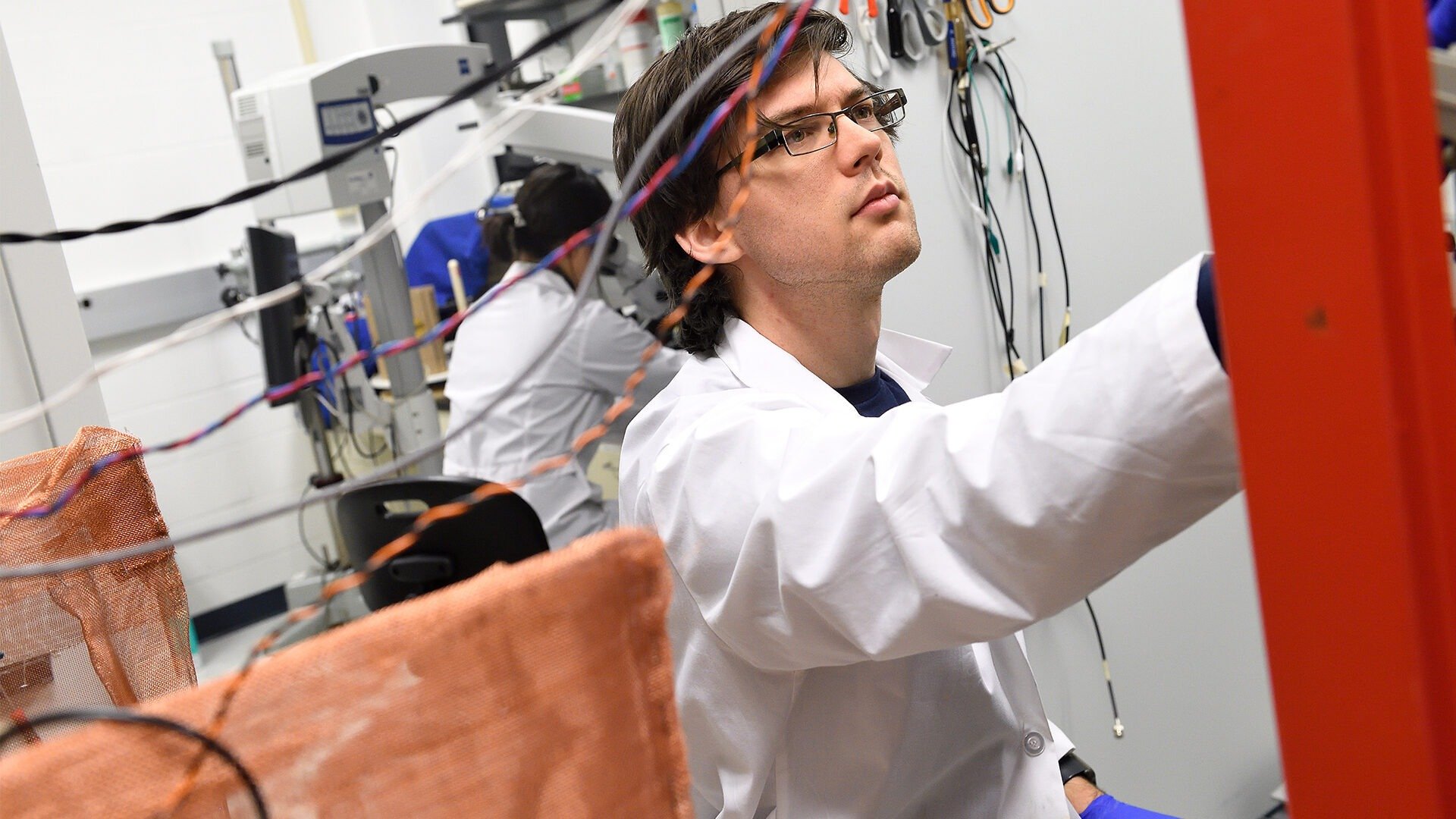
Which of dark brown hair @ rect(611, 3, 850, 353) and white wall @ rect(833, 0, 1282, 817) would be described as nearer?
dark brown hair @ rect(611, 3, 850, 353)

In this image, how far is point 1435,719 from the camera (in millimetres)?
464

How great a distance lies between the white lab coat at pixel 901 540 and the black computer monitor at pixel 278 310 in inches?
85.3

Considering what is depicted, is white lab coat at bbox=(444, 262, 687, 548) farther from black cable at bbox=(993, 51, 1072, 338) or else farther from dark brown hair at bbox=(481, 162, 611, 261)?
black cable at bbox=(993, 51, 1072, 338)

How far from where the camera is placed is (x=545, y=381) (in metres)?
2.70

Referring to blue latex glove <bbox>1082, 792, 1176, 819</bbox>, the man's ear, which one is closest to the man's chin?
the man's ear

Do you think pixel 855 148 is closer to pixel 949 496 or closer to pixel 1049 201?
→ pixel 949 496

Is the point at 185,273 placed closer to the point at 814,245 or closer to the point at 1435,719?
the point at 814,245

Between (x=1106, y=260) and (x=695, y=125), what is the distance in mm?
1209

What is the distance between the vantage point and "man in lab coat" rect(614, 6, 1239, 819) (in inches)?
27.9

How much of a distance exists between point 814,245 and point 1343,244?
2.87ft

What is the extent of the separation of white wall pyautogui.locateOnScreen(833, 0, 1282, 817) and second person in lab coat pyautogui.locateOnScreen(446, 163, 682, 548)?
81cm

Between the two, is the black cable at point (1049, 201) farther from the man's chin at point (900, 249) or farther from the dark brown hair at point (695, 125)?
the man's chin at point (900, 249)

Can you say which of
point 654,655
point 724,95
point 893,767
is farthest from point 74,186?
point 654,655

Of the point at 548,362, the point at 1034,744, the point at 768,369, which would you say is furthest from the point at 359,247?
the point at 548,362
